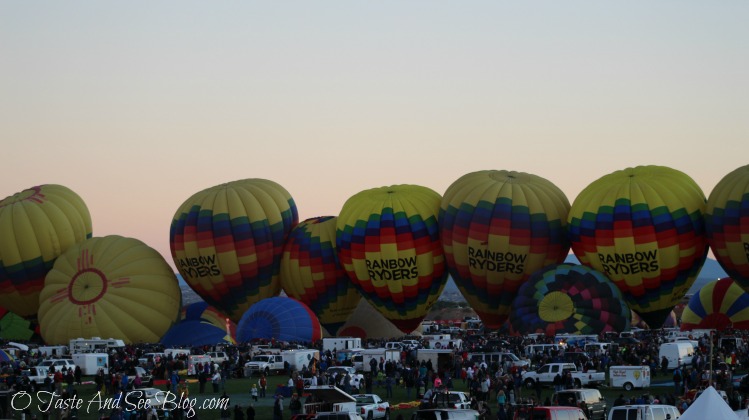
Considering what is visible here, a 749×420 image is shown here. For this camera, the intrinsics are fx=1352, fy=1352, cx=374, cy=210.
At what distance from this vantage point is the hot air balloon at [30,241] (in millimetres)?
56969

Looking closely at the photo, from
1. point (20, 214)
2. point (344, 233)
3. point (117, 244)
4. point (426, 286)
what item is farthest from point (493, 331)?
point (20, 214)

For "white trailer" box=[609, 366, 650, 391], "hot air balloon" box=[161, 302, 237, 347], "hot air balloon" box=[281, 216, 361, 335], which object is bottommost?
"white trailer" box=[609, 366, 650, 391]

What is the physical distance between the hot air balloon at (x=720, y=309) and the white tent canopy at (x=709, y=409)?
30000 millimetres

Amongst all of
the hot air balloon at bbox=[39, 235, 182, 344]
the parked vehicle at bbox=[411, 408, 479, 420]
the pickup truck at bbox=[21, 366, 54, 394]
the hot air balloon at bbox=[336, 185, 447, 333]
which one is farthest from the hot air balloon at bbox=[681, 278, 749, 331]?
the parked vehicle at bbox=[411, 408, 479, 420]

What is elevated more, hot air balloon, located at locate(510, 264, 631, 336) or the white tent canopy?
hot air balloon, located at locate(510, 264, 631, 336)

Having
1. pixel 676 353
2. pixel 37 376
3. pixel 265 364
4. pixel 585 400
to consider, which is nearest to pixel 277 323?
pixel 265 364

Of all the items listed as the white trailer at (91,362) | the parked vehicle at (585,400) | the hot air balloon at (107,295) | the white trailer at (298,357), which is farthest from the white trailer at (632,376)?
the hot air balloon at (107,295)

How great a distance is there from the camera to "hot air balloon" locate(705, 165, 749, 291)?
48.6m

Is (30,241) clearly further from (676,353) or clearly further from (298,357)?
(676,353)

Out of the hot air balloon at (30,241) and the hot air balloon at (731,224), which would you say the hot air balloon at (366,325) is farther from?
the hot air balloon at (731,224)

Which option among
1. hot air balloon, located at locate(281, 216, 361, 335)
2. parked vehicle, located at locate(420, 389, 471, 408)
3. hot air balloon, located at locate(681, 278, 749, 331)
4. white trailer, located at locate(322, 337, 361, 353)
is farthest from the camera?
hot air balloon, located at locate(281, 216, 361, 335)

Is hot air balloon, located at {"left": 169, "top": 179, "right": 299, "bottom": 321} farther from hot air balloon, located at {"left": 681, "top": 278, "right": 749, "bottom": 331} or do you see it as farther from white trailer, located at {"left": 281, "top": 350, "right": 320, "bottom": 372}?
hot air balloon, located at {"left": 681, "top": 278, "right": 749, "bottom": 331}

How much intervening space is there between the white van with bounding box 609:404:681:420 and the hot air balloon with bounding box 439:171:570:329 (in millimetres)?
23235

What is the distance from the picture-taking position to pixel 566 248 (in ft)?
173
